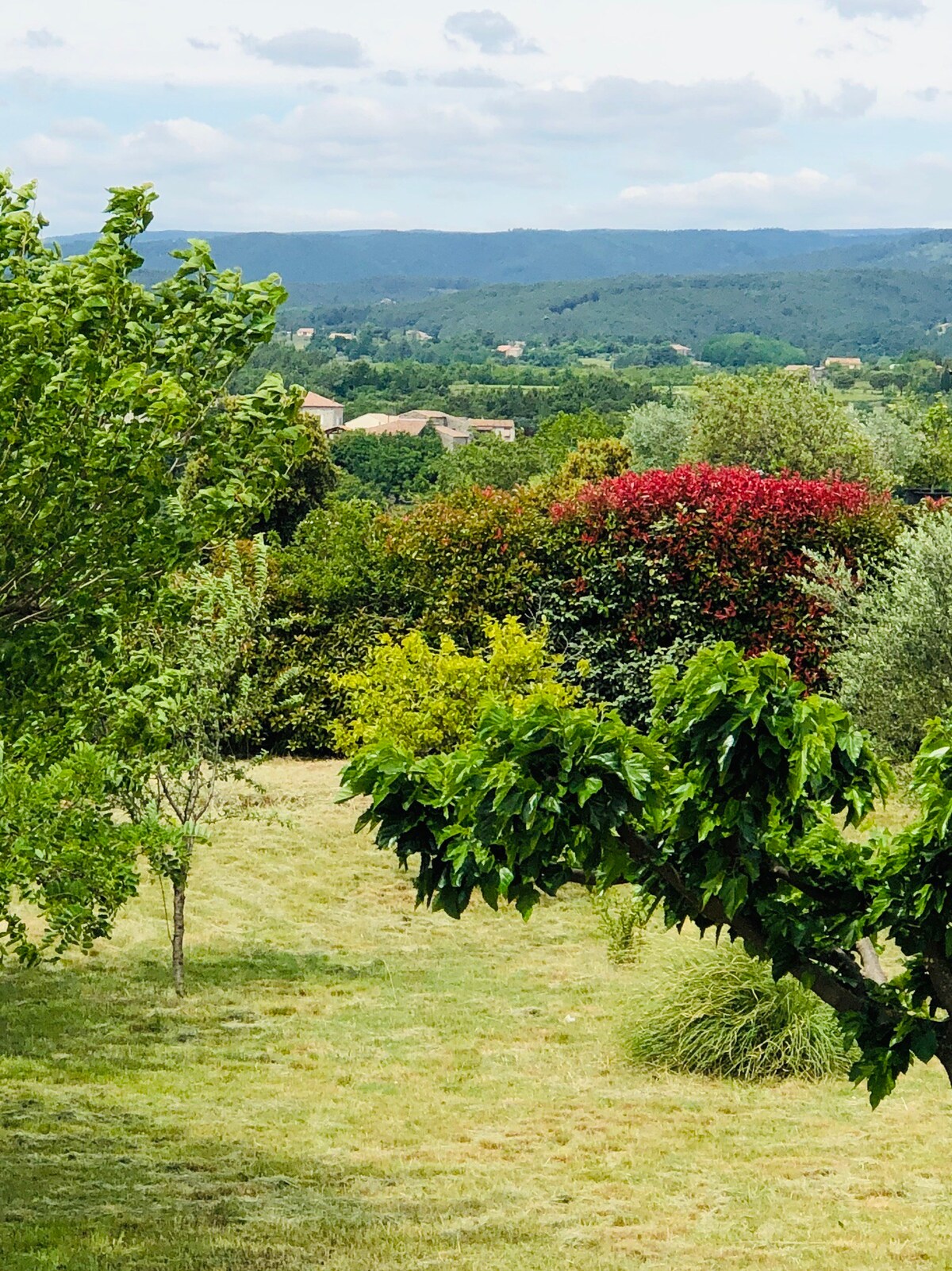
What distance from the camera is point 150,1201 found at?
8.14 metres

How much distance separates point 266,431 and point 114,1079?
18.7ft

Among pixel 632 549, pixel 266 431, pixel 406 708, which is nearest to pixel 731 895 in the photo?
pixel 266 431

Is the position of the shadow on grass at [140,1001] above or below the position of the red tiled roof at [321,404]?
below

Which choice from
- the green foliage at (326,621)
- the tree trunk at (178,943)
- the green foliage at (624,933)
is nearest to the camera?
the tree trunk at (178,943)

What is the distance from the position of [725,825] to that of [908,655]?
11.2m

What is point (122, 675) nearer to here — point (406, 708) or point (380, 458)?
point (406, 708)

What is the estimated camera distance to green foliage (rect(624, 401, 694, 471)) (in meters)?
42.3

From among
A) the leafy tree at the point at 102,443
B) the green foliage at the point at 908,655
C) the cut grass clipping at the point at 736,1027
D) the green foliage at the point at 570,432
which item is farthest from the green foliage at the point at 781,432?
the green foliage at the point at 570,432

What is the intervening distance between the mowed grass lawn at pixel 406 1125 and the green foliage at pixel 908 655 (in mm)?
4063

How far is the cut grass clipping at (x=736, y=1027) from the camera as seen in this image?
34.1 feet

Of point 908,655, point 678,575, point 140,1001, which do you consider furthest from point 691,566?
point 140,1001

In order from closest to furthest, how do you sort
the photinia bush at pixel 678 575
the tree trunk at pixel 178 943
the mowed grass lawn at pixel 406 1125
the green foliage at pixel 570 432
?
1. the mowed grass lawn at pixel 406 1125
2. the tree trunk at pixel 178 943
3. the photinia bush at pixel 678 575
4. the green foliage at pixel 570 432

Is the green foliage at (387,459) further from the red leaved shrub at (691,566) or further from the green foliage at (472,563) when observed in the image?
the red leaved shrub at (691,566)

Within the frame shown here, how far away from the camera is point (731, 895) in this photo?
4.56 metres
